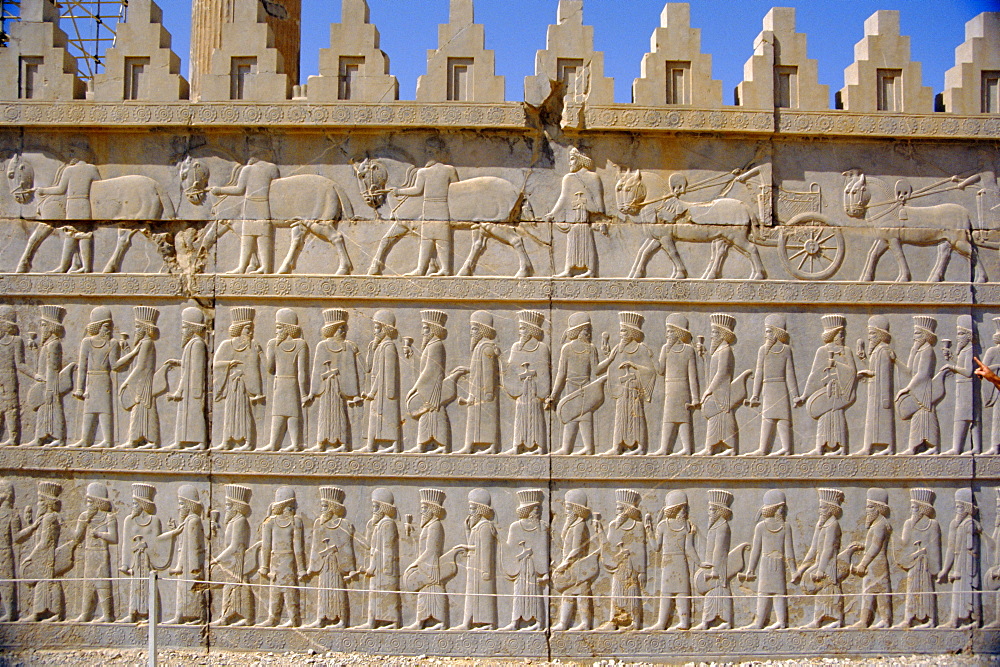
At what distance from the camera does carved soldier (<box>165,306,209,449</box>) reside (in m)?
5.16

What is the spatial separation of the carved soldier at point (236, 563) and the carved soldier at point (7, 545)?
1.53 m

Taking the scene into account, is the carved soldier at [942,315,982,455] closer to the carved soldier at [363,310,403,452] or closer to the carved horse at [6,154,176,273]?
the carved soldier at [363,310,403,452]

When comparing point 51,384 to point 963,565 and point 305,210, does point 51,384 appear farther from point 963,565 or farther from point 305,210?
point 963,565

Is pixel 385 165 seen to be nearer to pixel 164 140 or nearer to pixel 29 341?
pixel 164 140

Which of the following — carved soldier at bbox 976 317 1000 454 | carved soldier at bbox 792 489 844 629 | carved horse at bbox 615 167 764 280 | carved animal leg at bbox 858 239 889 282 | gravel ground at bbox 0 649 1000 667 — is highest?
carved horse at bbox 615 167 764 280

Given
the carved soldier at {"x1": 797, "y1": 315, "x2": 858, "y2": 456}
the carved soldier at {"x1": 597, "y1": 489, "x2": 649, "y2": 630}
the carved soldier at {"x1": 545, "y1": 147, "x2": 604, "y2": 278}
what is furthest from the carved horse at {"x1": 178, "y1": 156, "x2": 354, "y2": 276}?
the carved soldier at {"x1": 797, "y1": 315, "x2": 858, "y2": 456}

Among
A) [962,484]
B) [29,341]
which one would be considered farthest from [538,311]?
[29,341]

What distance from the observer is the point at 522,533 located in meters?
5.07

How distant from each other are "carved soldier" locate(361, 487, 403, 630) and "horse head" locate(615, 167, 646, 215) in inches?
107

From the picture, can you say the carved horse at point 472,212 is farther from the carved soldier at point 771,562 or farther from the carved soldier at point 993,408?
the carved soldier at point 993,408

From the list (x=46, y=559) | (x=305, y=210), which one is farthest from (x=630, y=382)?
(x=46, y=559)

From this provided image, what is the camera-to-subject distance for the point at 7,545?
5.22 metres

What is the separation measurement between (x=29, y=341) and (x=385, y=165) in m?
2.96

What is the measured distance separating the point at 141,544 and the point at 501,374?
2.92m
